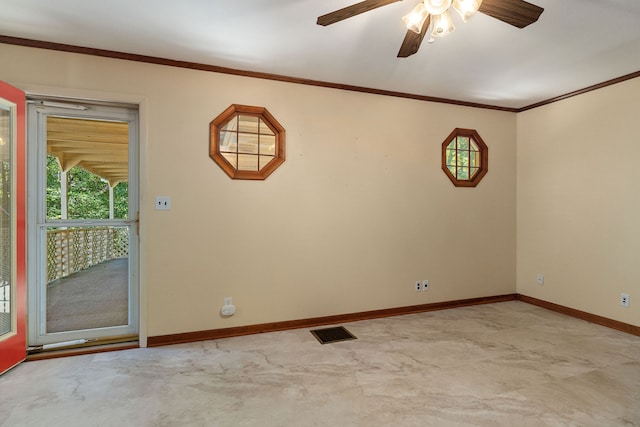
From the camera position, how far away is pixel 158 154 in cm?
274

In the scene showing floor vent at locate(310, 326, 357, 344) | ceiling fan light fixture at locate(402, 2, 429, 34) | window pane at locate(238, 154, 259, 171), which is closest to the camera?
ceiling fan light fixture at locate(402, 2, 429, 34)

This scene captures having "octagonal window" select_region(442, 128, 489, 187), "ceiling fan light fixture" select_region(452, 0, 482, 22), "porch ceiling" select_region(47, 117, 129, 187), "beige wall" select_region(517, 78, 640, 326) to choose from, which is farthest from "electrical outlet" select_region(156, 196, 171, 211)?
"beige wall" select_region(517, 78, 640, 326)

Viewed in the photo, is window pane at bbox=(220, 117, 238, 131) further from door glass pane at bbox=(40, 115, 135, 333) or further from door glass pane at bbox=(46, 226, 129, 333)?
door glass pane at bbox=(46, 226, 129, 333)

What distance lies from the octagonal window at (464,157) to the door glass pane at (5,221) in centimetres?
397

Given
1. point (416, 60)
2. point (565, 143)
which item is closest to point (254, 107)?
point (416, 60)

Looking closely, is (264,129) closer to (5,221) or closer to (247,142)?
(247,142)

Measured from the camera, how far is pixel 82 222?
2666mm

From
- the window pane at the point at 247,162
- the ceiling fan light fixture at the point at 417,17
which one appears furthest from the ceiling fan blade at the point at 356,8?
the window pane at the point at 247,162

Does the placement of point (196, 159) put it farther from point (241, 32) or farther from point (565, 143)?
point (565, 143)

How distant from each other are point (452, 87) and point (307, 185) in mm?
1850

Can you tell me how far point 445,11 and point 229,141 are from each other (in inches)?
79.8

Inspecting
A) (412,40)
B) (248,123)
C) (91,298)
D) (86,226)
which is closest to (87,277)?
(91,298)

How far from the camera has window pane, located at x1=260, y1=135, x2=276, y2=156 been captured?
3.08 metres

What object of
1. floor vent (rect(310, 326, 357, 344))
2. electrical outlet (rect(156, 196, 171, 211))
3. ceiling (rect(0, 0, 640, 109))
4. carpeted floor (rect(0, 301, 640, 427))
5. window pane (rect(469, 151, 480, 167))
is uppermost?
ceiling (rect(0, 0, 640, 109))
